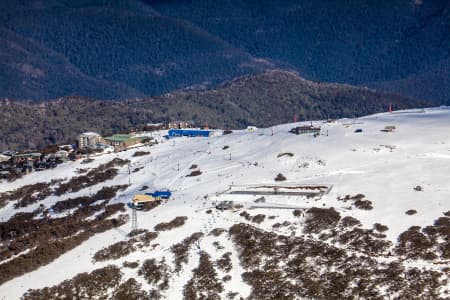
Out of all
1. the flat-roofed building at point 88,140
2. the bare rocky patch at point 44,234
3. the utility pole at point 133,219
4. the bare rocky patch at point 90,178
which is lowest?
the bare rocky patch at point 44,234

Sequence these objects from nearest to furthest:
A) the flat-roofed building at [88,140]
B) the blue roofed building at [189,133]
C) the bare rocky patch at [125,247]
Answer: the bare rocky patch at [125,247] → the flat-roofed building at [88,140] → the blue roofed building at [189,133]

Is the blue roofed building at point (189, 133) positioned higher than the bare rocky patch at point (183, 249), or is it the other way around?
the blue roofed building at point (189, 133)

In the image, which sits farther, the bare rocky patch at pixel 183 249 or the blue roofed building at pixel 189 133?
the blue roofed building at pixel 189 133

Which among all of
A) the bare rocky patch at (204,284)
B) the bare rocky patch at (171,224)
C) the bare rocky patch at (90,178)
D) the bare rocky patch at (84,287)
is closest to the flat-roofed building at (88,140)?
the bare rocky patch at (90,178)

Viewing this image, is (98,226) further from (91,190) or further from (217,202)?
(91,190)

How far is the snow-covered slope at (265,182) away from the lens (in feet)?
197

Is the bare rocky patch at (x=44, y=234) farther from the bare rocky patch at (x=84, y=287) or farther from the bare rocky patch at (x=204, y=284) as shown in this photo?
the bare rocky patch at (x=204, y=284)

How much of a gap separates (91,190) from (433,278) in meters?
53.2

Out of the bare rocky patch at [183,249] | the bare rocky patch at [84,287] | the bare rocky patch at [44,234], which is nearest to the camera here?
the bare rocky patch at [84,287]

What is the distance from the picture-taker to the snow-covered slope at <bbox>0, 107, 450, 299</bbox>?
2359 inches

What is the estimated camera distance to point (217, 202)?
72.0 metres

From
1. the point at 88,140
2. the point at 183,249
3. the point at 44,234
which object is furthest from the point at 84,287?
the point at 88,140

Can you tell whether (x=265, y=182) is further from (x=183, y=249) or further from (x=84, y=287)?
(x=84, y=287)

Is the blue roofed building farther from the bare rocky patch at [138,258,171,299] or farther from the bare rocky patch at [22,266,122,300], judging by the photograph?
the bare rocky patch at [22,266,122,300]
